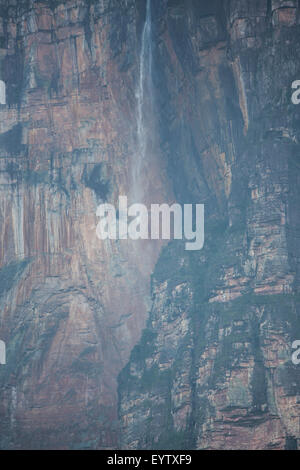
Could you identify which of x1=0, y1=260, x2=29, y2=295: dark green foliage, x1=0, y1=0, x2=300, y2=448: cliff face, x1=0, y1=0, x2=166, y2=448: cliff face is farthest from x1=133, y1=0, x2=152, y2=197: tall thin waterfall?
x1=0, y1=260, x2=29, y2=295: dark green foliage

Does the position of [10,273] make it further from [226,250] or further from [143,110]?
[226,250]

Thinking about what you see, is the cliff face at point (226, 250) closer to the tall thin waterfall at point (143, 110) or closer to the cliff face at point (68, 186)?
the tall thin waterfall at point (143, 110)

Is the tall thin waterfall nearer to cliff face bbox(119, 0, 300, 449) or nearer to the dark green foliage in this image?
cliff face bbox(119, 0, 300, 449)

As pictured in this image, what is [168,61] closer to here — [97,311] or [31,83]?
[31,83]

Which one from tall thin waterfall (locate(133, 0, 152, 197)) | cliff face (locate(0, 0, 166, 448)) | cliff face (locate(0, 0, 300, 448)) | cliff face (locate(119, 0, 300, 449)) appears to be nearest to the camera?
cliff face (locate(119, 0, 300, 449))

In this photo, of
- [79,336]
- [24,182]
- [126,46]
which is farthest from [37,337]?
[126,46]

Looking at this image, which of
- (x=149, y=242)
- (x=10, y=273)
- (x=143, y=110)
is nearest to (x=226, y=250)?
(x=149, y=242)
